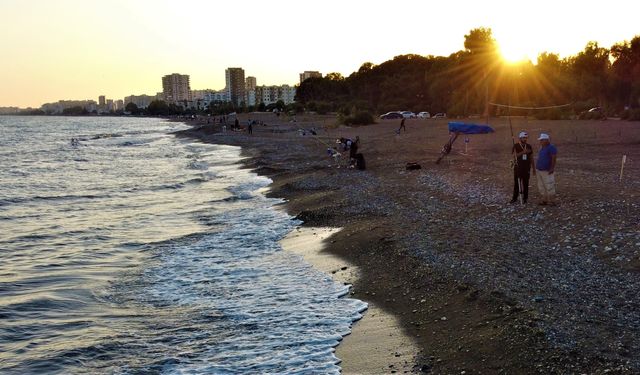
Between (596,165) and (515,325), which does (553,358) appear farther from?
(596,165)

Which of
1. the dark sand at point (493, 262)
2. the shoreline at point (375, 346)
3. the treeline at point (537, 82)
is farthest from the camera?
the treeline at point (537, 82)

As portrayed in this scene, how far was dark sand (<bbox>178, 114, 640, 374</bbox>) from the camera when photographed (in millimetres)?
6375

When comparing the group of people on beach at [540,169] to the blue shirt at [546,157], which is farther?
the group of people on beach at [540,169]

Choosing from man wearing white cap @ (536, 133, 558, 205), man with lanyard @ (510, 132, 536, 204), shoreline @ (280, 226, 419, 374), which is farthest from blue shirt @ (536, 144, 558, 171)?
shoreline @ (280, 226, 419, 374)

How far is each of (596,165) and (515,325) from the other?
52.0ft

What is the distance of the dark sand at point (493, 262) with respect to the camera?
638cm

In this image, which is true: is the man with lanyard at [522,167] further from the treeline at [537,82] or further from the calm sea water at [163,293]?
the treeline at [537,82]

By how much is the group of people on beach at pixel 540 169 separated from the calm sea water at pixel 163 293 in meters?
6.04

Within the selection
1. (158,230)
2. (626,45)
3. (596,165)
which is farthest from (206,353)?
(626,45)

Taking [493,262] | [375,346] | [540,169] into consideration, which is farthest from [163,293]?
[540,169]

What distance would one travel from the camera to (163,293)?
1020cm

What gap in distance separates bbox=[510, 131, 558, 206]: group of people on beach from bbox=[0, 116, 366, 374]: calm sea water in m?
6.04

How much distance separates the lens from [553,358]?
5.96 m

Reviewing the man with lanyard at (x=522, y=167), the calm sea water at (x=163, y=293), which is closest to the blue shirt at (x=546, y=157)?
the man with lanyard at (x=522, y=167)
